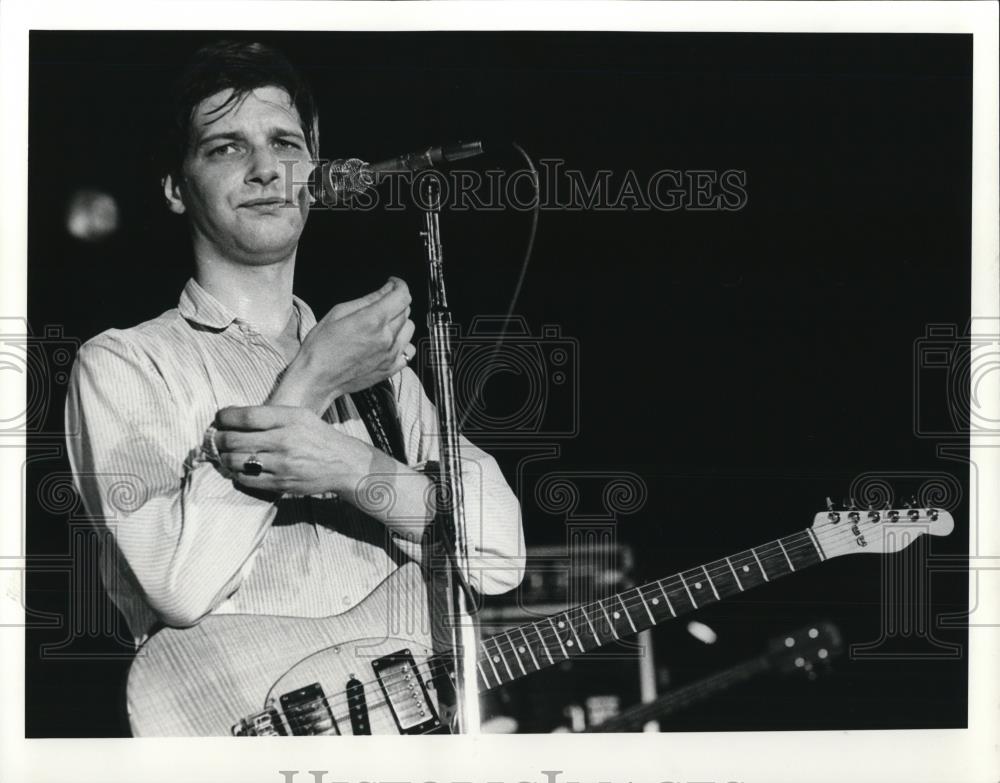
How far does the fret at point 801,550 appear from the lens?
2434 millimetres

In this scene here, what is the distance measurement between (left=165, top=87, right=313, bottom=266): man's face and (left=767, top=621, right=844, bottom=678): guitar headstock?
60.2 inches

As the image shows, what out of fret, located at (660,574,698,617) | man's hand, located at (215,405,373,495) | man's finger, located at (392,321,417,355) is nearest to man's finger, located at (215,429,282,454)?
man's hand, located at (215,405,373,495)

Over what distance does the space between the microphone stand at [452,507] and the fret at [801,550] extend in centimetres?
78

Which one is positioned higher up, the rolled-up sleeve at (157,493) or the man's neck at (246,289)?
the man's neck at (246,289)

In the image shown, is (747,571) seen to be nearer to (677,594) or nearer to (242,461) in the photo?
(677,594)

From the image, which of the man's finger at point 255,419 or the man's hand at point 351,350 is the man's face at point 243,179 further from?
the man's finger at point 255,419

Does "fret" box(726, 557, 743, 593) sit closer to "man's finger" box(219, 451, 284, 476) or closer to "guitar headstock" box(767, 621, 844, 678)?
"guitar headstock" box(767, 621, 844, 678)

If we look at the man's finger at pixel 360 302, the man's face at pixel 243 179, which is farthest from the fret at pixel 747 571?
the man's face at pixel 243 179

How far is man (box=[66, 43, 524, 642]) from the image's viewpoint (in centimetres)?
230

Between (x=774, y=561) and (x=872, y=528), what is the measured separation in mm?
259

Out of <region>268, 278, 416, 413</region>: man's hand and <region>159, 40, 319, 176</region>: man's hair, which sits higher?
<region>159, 40, 319, 176</region>: man's hair

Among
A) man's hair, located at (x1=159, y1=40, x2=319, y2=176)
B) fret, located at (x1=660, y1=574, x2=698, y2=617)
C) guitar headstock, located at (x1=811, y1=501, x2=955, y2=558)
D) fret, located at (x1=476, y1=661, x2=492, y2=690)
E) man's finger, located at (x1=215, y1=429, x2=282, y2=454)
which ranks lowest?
fret, located at (x1=476, y1=661, x2=492, y2=690)

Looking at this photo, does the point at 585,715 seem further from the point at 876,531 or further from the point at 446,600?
the point at 876,531

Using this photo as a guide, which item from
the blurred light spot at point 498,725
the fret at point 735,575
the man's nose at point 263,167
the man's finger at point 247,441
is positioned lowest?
the blurred light spot at point 498,725
